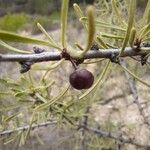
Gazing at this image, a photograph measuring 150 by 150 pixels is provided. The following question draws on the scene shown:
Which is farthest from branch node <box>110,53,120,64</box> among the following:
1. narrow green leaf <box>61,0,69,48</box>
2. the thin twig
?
narrow green leaf <box>61,0,69,48</box>

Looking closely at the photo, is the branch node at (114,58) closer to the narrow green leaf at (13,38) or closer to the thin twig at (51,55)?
the thin twig at (51,55)

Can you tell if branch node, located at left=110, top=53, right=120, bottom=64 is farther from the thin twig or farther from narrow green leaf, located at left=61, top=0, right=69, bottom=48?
narrow green leaf, located at left=61, top=0, right=69, bottom=48

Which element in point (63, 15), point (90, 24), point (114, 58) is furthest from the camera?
point (114, 58)

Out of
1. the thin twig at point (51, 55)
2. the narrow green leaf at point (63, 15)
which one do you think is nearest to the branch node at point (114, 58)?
the thin twig at point (51, 55)

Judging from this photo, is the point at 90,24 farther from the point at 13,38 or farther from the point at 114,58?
the point at 114,58

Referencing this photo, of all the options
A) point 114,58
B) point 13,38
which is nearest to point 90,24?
point 13,38

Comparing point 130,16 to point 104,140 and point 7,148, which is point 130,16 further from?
point 7,148

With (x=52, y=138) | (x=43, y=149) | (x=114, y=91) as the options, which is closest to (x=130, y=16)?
(x=43, y=149)

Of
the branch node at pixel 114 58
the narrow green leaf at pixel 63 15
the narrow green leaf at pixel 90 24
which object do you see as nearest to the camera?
the narrow green leaf at pixel 90 24
